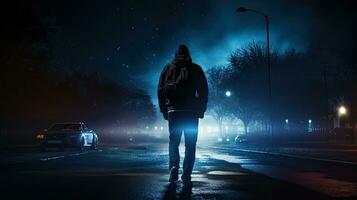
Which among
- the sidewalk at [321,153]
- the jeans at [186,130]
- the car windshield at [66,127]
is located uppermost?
the car windshield at [66,127]

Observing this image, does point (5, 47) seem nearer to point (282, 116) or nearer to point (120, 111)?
point (282, 116)

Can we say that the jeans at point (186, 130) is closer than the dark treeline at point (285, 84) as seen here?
Yes

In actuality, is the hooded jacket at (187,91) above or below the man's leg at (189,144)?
above

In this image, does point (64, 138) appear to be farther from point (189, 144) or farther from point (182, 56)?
point (182, 56)

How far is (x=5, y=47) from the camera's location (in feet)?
136

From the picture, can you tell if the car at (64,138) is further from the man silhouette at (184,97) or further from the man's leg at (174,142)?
the man silhouette at (184,97)

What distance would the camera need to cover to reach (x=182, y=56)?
845 centimetres

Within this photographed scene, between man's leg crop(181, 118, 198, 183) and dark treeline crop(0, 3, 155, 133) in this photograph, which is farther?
dark treeline crop(0, 3, 155, 133)

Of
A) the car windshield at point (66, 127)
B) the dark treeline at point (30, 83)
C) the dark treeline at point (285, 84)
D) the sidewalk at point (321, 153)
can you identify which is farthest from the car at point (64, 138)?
the dark treeline at point (285, 84)

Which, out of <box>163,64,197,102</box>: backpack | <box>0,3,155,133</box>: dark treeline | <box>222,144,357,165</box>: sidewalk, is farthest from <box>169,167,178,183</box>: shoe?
<box>0,3,155,133</box>: dark treeline

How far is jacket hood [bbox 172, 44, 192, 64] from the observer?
8.43 meters

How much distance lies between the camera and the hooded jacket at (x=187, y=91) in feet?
27.5

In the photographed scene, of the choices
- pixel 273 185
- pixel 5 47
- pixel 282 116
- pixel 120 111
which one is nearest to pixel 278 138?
pixel 282 116

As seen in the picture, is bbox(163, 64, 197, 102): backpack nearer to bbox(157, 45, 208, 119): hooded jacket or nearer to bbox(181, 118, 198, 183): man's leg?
bbox(157, 45, 208, 119): hooded jacket
